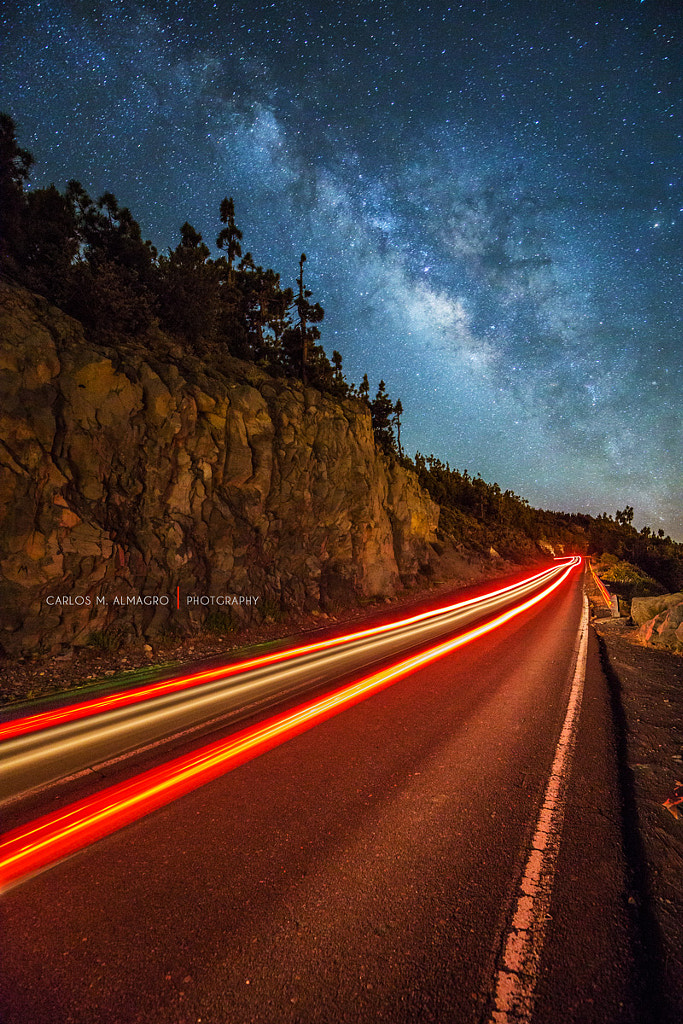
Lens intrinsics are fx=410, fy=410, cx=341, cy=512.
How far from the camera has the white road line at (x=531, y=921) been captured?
225cm

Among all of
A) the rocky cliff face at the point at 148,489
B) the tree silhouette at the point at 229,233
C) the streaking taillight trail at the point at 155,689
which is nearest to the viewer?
the streaking taillight trail at the point at 155,689

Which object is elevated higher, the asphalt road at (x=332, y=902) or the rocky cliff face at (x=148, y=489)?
the rocky cliff face at (x=148, y=489)

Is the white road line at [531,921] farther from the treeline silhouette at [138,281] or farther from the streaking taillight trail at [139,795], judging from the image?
the treeline silhouette at [138,281]

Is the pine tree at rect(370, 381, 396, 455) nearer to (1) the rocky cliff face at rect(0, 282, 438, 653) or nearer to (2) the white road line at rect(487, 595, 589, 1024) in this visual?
(1) the rocky cliff face at rect(0, 282, 438, 653)

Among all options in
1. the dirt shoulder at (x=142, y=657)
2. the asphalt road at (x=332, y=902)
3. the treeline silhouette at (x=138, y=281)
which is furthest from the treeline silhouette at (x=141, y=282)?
the asphalt road at (x=332, y=902)

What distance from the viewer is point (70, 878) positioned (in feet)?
10.6

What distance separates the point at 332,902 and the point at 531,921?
1.37 metres

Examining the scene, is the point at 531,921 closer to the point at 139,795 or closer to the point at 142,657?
the point at 139,795

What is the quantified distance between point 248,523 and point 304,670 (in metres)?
7.49

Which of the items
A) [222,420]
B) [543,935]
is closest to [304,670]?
[543,935]

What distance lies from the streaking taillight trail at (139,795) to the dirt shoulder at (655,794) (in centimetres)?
Answer: 397

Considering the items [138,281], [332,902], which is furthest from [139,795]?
[138,281]

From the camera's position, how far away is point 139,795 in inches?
172

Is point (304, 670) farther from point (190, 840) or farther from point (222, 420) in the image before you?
point (222, 420)
